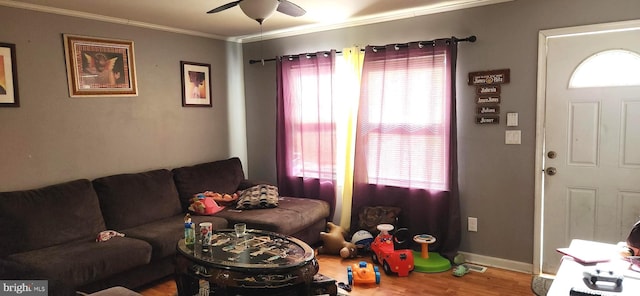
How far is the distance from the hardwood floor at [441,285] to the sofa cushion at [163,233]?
33 cm

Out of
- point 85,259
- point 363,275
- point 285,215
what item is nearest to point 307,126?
point 285,215

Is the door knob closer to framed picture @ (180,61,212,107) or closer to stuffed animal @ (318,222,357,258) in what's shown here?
stuffed animal @ (318,222,357,258)

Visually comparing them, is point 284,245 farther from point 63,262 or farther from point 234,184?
Result: point 234,184

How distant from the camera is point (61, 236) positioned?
3123 mm

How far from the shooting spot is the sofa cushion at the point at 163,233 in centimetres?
322

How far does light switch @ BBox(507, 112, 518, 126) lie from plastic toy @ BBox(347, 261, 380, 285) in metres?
1.60

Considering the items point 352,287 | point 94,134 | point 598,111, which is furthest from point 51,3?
point 598,111

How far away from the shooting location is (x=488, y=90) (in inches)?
138

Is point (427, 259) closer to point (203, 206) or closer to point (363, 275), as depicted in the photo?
point (363, 275)

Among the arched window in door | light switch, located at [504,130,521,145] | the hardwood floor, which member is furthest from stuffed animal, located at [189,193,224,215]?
the arched window in door

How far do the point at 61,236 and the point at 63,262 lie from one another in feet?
1.59

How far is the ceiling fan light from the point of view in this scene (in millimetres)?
2420

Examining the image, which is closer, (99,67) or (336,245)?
(99,67)

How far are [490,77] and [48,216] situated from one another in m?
3.57
